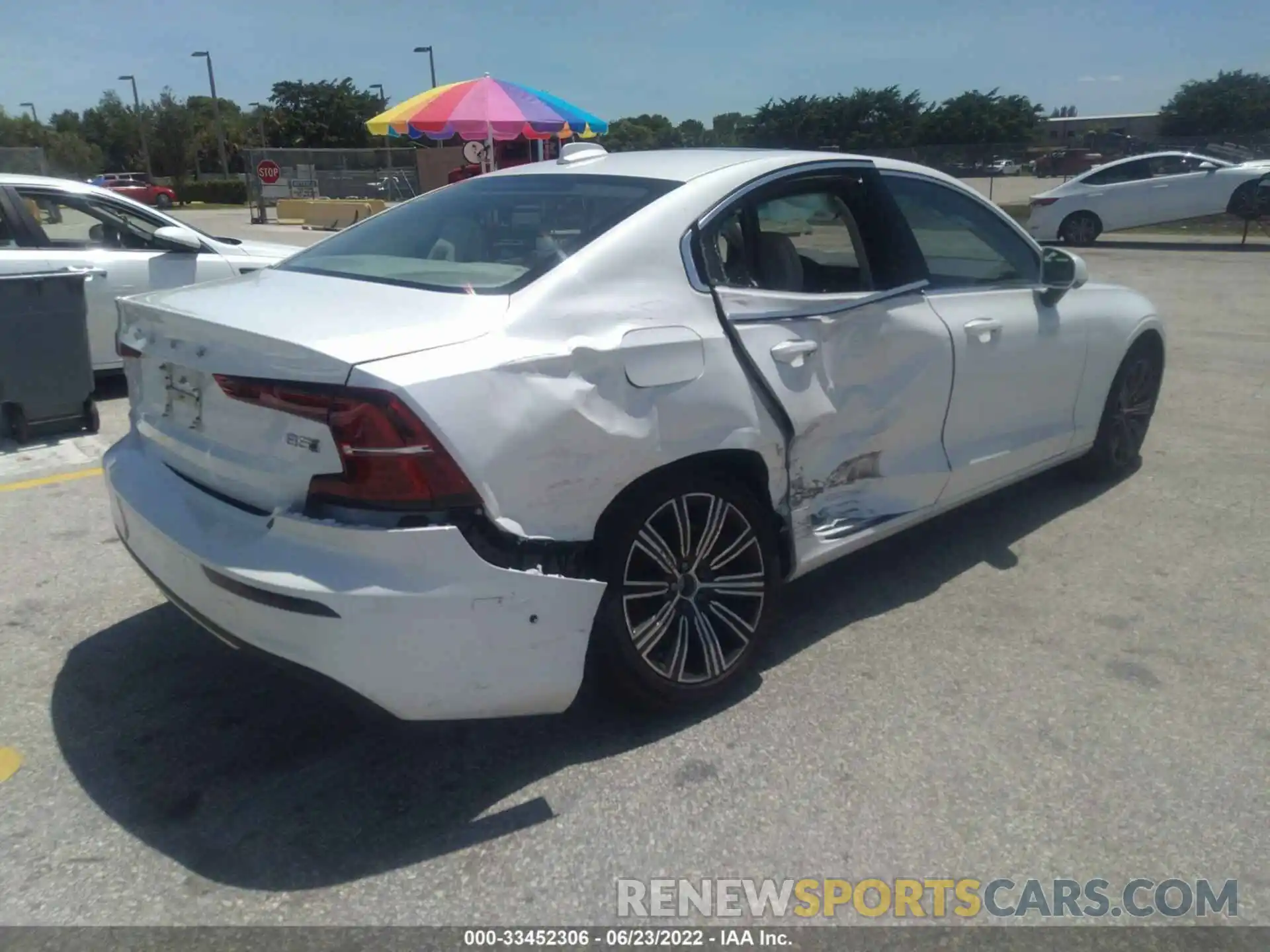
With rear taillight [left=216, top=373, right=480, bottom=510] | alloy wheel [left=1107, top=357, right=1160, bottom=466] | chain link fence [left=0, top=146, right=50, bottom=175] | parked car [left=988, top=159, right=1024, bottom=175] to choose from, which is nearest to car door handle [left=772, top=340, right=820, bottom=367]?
rear taillight [left=216, top=373, right=480, bottom=510]

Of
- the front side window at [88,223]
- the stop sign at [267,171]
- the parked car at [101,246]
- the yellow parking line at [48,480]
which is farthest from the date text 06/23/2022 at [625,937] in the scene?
the stop sign at [267,171]

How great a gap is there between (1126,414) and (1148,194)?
52.7ft

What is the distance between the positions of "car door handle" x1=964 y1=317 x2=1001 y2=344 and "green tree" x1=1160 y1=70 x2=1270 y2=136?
191 feet

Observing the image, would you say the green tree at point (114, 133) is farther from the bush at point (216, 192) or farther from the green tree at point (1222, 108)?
the green tree at point (1222, 108)

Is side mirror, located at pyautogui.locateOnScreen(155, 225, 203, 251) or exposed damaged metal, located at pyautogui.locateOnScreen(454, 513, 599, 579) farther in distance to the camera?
side mirror, located at pyautogui.locateOnScreen(155, 225, 203, 251)

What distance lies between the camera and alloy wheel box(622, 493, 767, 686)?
312 cm

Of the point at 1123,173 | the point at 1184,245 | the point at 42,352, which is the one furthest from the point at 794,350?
the point at 1184,245

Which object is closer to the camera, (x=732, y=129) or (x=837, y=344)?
(x=837, y=344)

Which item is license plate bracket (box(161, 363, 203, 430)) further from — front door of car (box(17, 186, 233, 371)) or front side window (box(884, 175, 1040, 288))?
front door of car (box(17, 186, 233, 371))

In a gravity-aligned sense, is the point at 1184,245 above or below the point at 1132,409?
above

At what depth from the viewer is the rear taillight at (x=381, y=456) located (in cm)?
254

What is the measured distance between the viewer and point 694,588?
3.29 metres

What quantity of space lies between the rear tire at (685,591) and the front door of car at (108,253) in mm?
5468

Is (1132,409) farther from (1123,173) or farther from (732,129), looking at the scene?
(732,129)
